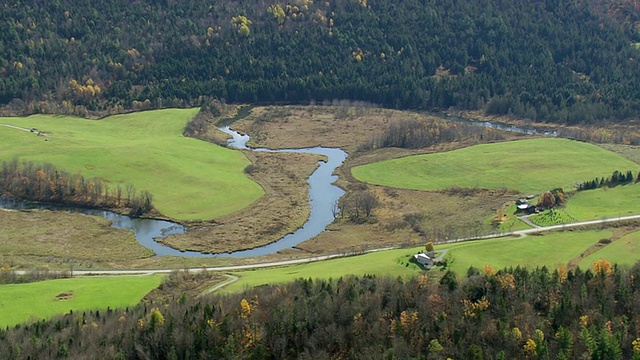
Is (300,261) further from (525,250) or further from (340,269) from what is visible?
(525,250)

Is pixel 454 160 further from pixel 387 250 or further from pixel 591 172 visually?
pixel 387 250

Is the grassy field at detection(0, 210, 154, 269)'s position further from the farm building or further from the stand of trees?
A: the stand of trees

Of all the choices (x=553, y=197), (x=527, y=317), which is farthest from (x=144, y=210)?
(x=527, y=317)

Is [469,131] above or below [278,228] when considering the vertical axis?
above

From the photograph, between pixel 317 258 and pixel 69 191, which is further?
pixel 69 191

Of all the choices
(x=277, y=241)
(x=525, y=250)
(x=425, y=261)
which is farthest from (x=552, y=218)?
(x=277, y=241)

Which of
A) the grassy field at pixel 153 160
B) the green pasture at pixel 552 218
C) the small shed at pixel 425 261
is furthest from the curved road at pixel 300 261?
the grassy field at pixel 153 160

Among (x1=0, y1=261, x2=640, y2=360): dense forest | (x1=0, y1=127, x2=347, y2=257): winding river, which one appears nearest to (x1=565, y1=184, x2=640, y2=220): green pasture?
(x1=0, y1=261, x2=640, y2=360): dense forest
